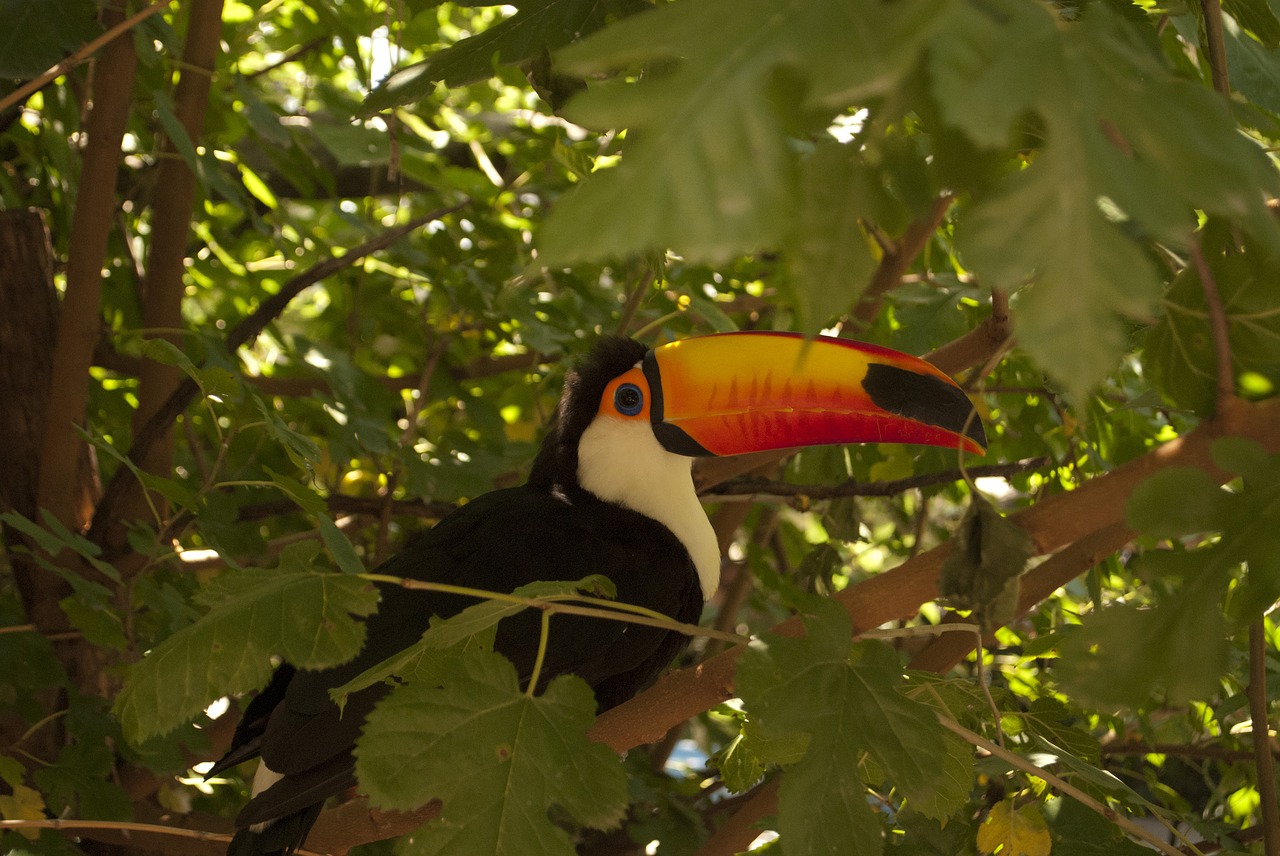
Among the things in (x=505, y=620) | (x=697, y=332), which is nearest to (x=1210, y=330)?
(x=505, y=620)

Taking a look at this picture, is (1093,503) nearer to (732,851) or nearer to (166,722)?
(166,722)

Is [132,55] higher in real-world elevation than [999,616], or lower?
higher

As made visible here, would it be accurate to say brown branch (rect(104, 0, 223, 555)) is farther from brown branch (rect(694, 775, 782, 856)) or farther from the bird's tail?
brown branch (rect(694, 775, 782, 856))

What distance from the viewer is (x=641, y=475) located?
9.47 ft

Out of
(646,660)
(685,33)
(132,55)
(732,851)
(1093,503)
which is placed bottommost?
(732,851)

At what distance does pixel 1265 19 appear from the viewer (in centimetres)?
169

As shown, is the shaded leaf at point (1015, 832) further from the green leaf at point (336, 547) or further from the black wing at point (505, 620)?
the green leaf at point (336, 547)

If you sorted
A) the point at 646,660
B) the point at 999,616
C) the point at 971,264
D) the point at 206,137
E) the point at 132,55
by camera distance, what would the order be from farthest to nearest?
the point at 206,137
the point at 132,55
the point at 646,660
the point at 999,616
the point at 971,264

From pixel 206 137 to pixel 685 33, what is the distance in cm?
283

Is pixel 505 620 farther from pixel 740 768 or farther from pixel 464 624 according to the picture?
pixel 464 624

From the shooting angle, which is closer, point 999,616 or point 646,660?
point 999,616

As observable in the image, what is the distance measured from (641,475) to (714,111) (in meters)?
2.09

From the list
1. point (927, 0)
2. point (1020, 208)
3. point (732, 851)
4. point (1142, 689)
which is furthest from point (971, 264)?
point (732, 851)

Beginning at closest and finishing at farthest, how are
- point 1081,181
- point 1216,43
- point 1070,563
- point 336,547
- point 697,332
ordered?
1. point 1081,181
2. point 1216,43
3. point 1070,563
4. point 336,547
5. point 697,332
